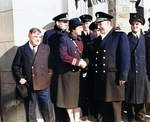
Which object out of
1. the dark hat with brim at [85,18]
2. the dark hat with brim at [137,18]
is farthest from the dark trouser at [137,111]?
the dark hat with brim at [85,18]

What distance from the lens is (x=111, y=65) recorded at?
3824 millimetres

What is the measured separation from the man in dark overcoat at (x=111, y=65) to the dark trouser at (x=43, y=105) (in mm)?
943

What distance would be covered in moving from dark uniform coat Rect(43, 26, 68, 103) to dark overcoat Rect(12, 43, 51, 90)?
0.40 feet

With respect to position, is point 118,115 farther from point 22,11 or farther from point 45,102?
point 22,11

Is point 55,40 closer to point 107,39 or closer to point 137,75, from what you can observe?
point 107,39

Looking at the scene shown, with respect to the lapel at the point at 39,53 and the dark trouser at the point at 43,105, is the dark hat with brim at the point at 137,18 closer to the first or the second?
the lapel at the point at 39,53

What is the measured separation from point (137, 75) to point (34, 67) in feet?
6.06

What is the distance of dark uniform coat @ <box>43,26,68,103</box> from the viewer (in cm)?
421

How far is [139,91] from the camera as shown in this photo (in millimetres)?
4316

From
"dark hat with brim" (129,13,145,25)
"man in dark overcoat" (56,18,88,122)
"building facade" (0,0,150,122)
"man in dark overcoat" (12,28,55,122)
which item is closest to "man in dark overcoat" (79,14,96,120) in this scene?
"man in dark overcoat" (56,18,88,122)

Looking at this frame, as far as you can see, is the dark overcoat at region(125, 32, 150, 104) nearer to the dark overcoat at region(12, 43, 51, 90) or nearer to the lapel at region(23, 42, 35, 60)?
the dark overcoat at region(12, 43, 51, 90)

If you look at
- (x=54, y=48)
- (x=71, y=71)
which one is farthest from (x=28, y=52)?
(x=71, y=71)

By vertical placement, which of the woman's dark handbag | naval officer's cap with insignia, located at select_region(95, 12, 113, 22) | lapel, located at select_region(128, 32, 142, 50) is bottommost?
the woman's dark handbag

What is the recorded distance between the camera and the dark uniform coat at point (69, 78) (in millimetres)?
3953
